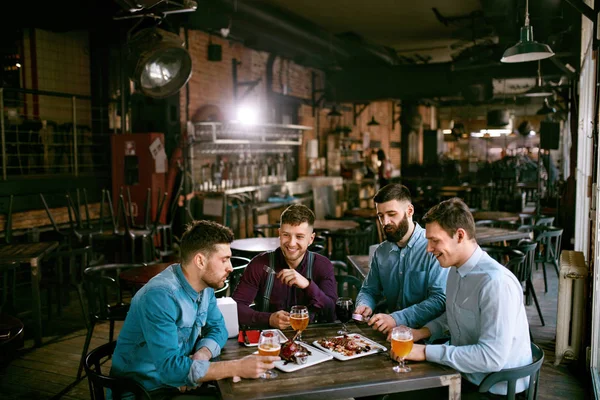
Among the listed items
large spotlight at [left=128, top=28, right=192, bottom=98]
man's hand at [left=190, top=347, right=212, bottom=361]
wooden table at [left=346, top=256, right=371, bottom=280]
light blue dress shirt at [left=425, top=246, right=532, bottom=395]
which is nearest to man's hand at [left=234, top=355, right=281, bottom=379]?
man's hand at [left=190, top=347, right=212, bottom=361]

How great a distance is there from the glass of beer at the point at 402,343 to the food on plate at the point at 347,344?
19cm

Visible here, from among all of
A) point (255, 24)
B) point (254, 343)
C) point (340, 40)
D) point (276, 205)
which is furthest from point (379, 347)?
point (340, 40)

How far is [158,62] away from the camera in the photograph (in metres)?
5.95

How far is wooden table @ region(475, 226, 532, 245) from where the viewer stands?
589cm

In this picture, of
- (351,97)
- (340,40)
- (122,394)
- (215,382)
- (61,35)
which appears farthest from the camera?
(351,97)

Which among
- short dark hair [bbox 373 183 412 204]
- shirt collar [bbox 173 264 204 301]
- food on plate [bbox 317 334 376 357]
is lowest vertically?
food on plate [bbox 317 334 376 357]

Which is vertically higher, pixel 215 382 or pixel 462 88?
pixel 462 88

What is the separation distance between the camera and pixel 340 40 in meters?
9.28

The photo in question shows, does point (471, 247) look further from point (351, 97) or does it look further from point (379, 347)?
point (351, 97)

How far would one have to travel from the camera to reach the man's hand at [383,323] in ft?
8.29

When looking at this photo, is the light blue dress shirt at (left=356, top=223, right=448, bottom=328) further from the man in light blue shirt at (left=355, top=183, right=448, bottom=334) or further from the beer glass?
the beer glass

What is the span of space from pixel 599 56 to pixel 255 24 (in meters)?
4.37

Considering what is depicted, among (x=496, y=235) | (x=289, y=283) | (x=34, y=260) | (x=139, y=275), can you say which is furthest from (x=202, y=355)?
(x=496, y=235)

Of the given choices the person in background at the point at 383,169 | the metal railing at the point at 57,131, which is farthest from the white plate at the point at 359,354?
the person in background at the point at 383,169
